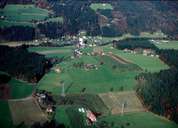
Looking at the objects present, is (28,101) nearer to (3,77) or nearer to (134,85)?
(3,77)

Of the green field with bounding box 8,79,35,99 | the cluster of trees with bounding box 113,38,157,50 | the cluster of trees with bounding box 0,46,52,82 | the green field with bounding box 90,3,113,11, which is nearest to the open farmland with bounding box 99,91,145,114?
the green field with bounding box 8,79,35,99

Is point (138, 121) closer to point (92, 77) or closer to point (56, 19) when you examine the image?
point (92, 77)

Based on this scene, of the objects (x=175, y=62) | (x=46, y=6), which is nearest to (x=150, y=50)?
(x=175, y=62)

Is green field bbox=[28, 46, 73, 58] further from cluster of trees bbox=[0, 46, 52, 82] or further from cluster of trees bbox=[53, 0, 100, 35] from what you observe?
cluster of trees bbox=[53, 0, 100, 35]

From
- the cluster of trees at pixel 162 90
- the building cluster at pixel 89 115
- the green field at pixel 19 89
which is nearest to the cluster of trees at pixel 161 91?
the cluster of trees at pixel 162 90

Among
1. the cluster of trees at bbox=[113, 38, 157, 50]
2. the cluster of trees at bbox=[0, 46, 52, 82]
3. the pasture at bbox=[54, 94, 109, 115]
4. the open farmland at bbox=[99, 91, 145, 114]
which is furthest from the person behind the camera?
the cluster of trees at bbox=[113, 38, 157, 50]

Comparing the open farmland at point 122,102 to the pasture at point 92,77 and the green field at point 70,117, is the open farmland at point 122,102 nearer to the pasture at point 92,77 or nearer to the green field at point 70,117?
the pasture at point 92,77

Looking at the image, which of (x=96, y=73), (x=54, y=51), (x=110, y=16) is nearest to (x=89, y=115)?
(x=96, y=73)
